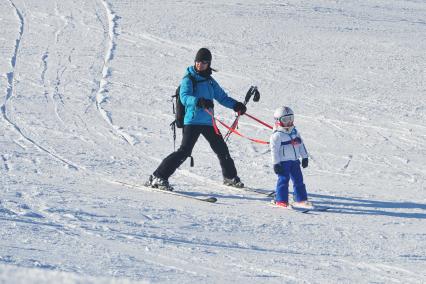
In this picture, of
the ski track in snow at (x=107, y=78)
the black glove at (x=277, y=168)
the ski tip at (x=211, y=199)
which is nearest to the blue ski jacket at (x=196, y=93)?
the ski tip at (x=211, y=199)

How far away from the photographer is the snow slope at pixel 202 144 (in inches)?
250

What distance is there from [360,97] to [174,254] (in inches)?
375

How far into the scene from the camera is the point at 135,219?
744 centimetres

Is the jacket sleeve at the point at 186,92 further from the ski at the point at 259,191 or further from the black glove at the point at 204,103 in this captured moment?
the ski at the point at 259,191

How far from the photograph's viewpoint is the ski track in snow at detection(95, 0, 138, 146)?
12.0 m

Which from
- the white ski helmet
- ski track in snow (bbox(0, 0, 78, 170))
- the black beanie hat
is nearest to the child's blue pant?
the white ski helmet

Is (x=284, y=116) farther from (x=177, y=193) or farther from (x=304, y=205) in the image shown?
Result: (x=177, y=193)

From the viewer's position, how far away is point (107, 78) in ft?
51.7

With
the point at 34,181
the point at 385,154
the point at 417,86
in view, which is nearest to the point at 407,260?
the point at 34,181

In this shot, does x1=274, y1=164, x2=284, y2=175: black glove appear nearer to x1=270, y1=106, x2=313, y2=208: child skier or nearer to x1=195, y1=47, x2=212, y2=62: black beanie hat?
x1=270, y1=106, x2=313, y2=208: child skier

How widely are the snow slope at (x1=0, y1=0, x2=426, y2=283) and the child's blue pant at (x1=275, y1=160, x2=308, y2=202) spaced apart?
214 millimetres

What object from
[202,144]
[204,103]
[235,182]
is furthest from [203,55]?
Result: [202,144]

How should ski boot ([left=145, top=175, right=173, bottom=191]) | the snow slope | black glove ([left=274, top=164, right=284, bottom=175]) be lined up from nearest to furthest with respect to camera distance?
1. the snow slope
2. black glove ([left=274, top=164, right=284, bottom=175])
3. ski boot ([left=145, top=175, right=173, bottom=191])

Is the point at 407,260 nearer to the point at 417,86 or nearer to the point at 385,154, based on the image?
the point at 385,154
